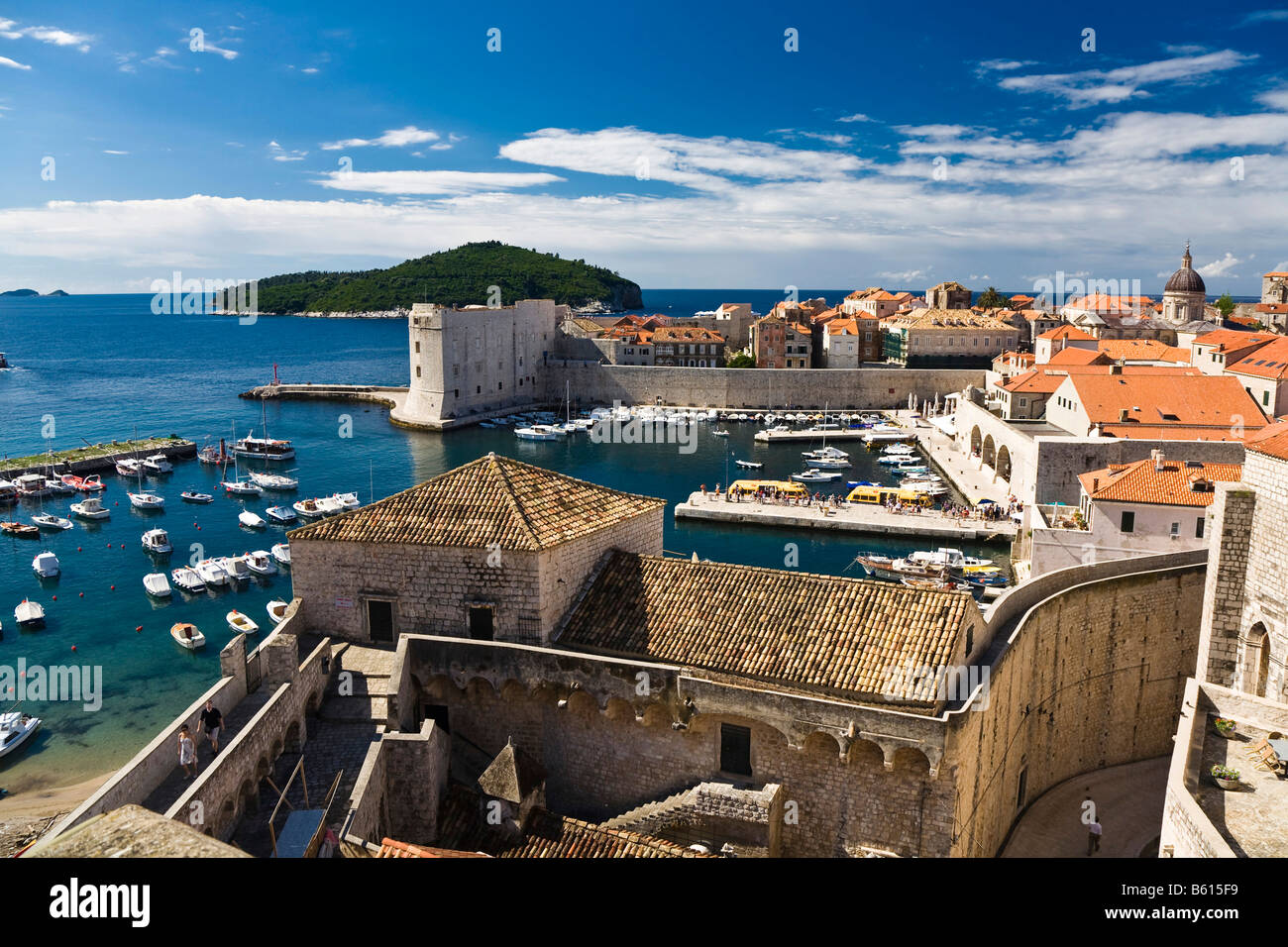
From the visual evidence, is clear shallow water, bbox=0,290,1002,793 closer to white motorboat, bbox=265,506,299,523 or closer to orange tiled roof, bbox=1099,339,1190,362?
white motorboat, bbox=265,506,299,523

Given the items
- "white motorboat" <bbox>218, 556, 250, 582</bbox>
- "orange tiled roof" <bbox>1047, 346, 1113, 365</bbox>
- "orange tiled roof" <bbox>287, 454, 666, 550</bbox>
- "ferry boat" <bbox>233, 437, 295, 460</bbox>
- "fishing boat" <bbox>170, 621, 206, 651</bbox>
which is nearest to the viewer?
"orange tiled roof" <bbox>287, 454, 666, 550</bbox>

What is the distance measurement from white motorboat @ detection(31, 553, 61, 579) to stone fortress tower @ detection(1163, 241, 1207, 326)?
75401mm

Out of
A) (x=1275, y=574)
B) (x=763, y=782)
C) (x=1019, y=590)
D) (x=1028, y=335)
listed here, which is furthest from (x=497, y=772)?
(x=1028, y=335)

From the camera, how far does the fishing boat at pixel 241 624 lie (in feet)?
87.9

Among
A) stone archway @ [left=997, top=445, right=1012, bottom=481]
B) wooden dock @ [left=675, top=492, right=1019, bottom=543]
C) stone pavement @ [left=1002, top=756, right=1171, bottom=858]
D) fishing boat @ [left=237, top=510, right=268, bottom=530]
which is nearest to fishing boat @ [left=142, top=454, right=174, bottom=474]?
fishing boat @ [left=237, top=510, right=268, bottom=530]

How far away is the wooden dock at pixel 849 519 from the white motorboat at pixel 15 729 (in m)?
25.9

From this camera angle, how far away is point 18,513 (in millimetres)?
41531

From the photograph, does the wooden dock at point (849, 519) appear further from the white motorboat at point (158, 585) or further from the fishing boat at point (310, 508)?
the white motorboat at point (158, 585)

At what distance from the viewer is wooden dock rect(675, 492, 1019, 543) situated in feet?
121

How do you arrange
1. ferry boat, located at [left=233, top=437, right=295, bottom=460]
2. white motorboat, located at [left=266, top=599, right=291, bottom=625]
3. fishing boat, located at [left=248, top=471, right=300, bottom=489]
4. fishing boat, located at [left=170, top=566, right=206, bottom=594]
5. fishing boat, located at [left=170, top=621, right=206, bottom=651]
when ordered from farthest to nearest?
ferry boat, located at [left=233, top=437, right=295, bottom=460] < fishing boat, located at [left=248, top=471, right=300, bottom=489] < fishing boat, located at [left=170, top=566, right=206, bottom=594] < white motorboat, located at [left=266, top=599, right=291, bottom=625] < fishing boat, located at [left=170, top=621, right=206, bottom=651]

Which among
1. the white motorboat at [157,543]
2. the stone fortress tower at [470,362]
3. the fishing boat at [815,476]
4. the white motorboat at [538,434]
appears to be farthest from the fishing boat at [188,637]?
the stone fortress tower at [470,362]

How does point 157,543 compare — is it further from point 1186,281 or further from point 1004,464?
point 1186,281

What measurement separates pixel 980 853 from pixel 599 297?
588ft
